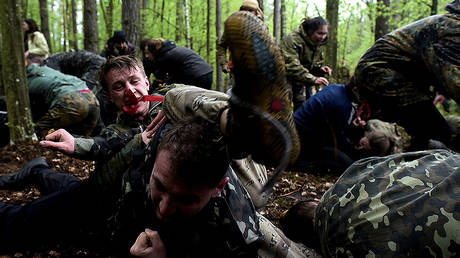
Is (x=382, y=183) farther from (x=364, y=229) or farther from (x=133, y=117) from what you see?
(x=133, y=117)

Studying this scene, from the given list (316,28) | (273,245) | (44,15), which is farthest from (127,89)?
A: (44,15)

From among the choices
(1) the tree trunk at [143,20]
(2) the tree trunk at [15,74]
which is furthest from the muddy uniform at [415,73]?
(1) the tree trunk at [143,20]

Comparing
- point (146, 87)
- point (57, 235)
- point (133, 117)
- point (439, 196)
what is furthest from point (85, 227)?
point (439, 196)

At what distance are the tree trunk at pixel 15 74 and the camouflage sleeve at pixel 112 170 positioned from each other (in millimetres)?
2498

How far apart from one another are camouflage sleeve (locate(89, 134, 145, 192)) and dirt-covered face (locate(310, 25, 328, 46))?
422 centimetres

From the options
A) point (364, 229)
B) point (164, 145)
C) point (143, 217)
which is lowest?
point (143, 217)

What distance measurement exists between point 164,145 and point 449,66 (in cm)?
259

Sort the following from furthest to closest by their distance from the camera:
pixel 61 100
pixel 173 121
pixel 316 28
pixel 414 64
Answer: pixel 316 28
pixel 61 100
pixel 414 64
pixel 173 121

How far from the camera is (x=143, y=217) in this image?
5.60ft

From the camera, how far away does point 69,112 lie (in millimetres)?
4398

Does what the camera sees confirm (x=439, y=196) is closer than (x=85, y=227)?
Yes

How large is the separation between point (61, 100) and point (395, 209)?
4.39m

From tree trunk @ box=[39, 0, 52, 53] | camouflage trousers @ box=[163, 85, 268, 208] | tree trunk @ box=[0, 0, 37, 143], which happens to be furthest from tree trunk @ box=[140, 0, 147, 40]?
camouflage trousers @ box=[163, 85, 268, 208]

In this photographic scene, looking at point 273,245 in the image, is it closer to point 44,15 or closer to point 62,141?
point 62,141
